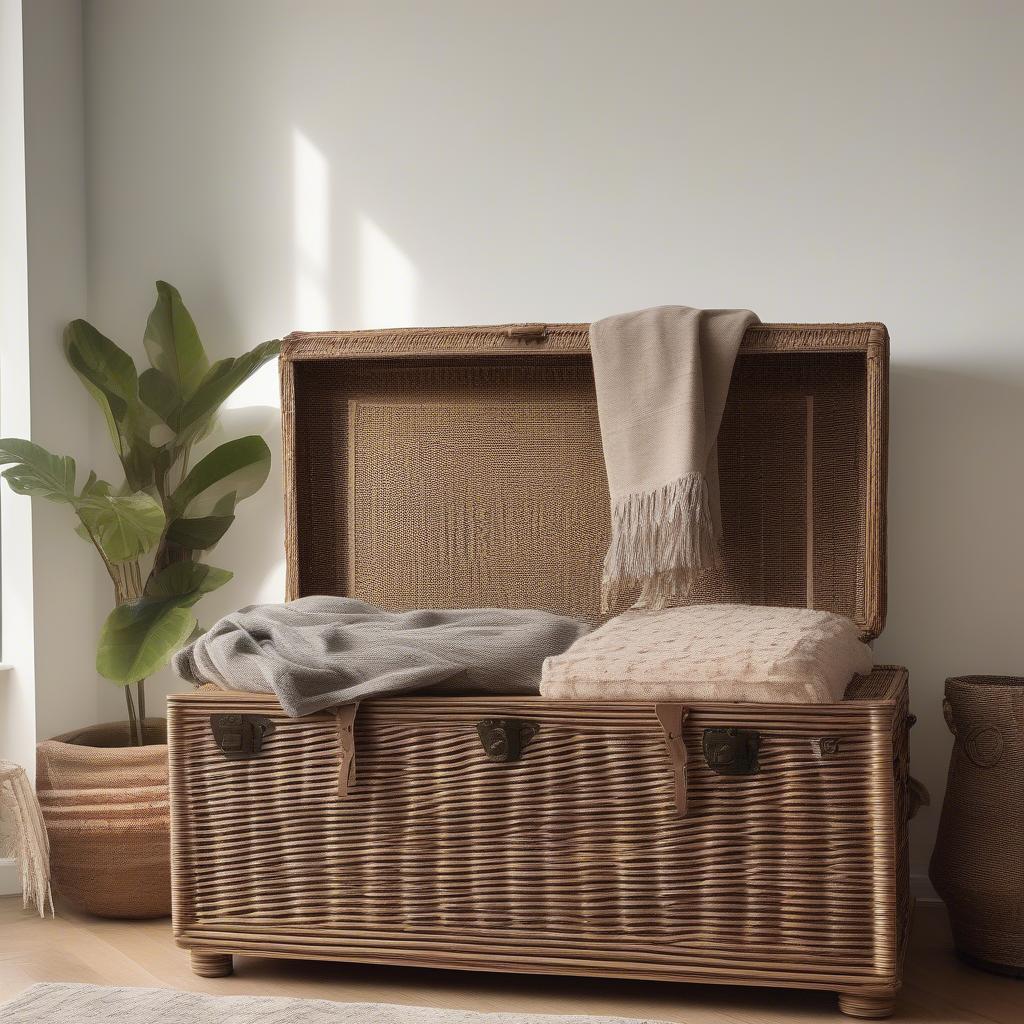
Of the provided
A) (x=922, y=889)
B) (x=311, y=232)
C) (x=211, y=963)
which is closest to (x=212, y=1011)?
(x=211, y=963)

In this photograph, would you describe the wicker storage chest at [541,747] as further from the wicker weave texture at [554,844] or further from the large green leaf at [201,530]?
the large green leaf at [201,530]

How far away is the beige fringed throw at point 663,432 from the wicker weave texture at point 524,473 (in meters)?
0.07

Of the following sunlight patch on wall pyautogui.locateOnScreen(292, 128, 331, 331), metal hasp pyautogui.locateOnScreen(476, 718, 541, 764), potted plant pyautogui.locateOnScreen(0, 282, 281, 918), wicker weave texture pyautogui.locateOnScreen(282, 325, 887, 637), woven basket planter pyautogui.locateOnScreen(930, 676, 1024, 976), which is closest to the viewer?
A: metal hasp pyautogui.locateOnScreen(476, 718, 541, 764)

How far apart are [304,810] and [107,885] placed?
611mm

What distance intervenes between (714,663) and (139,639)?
3.81 feet

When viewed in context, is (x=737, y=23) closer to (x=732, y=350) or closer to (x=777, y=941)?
(x=732, y=350)

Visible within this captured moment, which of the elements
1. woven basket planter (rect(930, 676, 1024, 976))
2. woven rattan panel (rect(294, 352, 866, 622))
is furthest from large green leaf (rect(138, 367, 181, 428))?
woven basket planter (rect(930, 676, 1024, 976))

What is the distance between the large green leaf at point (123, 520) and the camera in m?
2.22

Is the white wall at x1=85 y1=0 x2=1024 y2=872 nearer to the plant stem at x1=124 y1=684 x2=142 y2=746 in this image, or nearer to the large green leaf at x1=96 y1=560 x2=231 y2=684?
the large green leaf at x1=96 y1=560 x2=231 y2=684

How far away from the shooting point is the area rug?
161 cm

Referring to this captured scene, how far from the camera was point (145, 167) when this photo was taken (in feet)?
8.50

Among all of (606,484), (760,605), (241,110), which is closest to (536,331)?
(606,484)

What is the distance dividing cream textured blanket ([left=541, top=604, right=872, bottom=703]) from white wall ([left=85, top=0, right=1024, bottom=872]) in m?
0.59

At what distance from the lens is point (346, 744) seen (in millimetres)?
1754
